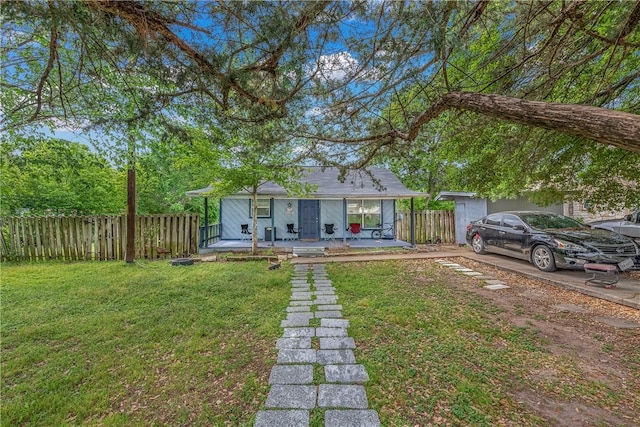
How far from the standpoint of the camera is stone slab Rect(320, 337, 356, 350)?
117 inches

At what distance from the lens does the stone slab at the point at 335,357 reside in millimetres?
2670

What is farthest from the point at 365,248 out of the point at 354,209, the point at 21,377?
the point at 21,377

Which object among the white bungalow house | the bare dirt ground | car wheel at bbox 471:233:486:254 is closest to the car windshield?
car wheel at bbox 471:233:486:254

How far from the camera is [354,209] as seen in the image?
13312 millimetres

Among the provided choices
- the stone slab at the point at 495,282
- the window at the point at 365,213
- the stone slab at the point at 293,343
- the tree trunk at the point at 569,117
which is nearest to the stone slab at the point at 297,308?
the stone slab at the point at 293,343

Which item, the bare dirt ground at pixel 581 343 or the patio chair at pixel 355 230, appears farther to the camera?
A: the patio chair at pixel 355 230

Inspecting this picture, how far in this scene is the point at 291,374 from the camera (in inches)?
98.2

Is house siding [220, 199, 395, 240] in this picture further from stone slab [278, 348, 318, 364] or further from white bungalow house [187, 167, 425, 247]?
stone slab [278, 348, 318, 364]

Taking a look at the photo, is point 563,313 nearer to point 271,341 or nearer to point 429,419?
point 429,419

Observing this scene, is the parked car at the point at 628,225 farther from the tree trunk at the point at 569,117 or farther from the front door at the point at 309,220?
the front door at the point at 309,220

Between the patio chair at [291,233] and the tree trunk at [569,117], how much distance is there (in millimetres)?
10526

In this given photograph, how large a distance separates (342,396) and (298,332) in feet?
4.26

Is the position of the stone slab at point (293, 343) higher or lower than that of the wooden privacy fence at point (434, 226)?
lower

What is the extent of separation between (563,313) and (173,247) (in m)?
10.1
